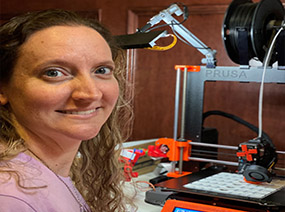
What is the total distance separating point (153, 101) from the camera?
273cm

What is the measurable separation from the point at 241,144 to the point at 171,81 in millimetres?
1192

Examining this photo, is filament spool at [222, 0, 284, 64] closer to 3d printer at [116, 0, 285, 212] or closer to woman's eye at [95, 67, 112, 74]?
3d printer at [116, 0, 285, 212]

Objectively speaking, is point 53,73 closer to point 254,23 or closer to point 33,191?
point 33,191

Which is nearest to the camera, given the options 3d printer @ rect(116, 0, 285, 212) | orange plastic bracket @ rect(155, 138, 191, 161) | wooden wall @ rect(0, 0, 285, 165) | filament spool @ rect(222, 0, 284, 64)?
3d printer @ rect(116, 0, 285, 212)

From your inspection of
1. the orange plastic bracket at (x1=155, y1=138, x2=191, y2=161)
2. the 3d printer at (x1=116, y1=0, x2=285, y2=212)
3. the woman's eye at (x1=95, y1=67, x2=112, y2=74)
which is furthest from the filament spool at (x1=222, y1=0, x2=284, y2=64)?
the woman's eye at (x1=95, y1=67, x2=112, y2=74)

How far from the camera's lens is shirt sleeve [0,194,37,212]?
74 cm

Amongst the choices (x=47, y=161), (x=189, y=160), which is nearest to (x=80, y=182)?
(x=47, y=161)

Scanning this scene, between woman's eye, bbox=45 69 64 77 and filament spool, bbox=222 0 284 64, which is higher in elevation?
filament spool, bbox=222 0 284 64

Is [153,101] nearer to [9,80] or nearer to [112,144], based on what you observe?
[112,144]

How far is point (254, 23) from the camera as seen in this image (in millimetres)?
1706

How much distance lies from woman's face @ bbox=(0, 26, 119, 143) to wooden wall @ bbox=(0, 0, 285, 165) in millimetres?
1649

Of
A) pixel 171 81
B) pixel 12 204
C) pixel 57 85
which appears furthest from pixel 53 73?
pixel 171 81

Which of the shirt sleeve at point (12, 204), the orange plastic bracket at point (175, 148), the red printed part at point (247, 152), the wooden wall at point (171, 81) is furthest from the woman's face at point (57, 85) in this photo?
the wooden wall at point (171, 81)

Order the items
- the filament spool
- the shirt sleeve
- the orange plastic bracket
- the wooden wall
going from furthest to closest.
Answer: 1. the wooden wall
2. the orange plastic bracket
3. the filament spool
4. the shirt sleeve
